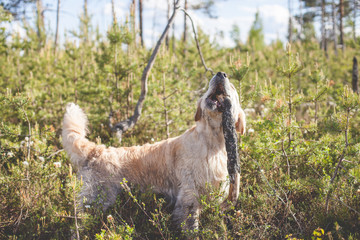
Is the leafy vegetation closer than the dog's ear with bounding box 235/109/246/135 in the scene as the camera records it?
Yes

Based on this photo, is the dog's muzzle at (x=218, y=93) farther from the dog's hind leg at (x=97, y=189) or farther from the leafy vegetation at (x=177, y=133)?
the dog's hind leg at (x=97, y=189)

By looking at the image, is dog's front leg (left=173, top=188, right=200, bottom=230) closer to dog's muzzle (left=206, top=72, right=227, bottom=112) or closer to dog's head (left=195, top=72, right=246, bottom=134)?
dog's head (left=195, top=72, right=246, bottom=134)

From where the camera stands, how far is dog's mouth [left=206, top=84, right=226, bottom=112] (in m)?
2.62

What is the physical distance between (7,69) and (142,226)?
230 inches

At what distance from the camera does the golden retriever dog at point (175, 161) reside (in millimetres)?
2738

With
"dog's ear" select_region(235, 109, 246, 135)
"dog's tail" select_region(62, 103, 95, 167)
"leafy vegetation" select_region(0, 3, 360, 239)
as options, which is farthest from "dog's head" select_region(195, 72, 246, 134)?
"dog's tail" select_region(62, 103, 95, 167)

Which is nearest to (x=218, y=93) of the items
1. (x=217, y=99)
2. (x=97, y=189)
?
(x=217, y=99)

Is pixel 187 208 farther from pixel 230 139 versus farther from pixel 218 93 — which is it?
pixel 218 93

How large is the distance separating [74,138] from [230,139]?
75.0 inches

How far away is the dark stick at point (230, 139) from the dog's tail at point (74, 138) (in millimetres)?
1725

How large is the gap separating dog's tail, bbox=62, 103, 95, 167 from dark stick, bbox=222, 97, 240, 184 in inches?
67.9

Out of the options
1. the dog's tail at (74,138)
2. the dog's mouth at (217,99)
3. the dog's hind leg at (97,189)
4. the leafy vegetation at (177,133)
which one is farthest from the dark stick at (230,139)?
the dog's tail at (74,138)

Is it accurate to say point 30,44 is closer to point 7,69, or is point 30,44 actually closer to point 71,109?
point 7,69

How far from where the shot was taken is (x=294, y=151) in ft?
11.2
